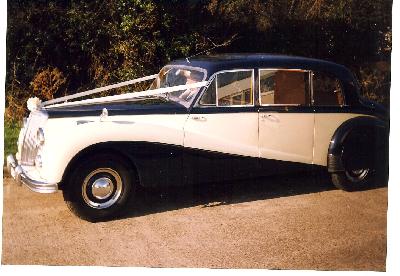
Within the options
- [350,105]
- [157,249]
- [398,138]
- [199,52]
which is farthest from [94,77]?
[398,138]

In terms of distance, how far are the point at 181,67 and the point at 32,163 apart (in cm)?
169

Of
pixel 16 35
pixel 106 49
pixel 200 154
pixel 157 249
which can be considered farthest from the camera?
pixel 106 49

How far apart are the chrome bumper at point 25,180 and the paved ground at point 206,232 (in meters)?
0.21

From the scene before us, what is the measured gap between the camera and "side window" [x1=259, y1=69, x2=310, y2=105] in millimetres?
4152

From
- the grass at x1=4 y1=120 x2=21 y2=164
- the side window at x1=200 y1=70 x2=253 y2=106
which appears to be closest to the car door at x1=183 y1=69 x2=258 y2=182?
the side window at x1=200 y1=70 x2=253 y2=106

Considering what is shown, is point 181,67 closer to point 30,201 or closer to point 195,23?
point 195,23

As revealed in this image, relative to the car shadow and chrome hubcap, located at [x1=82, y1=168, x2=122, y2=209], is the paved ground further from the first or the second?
chrome hubcap, located at [x1=82, y1=168, x2=122, y2=209]

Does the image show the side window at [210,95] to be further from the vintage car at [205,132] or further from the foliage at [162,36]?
the foliage at [162,36]

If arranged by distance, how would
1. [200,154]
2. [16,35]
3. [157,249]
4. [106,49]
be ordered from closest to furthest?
[157,249] → [200,154] → [16,35] → [106,49]

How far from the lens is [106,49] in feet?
14.9

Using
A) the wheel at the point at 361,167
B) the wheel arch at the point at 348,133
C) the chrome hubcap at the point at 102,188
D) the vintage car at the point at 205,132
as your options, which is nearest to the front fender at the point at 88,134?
the vintage car at the point at 205,132

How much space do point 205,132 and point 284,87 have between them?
0.92 metres

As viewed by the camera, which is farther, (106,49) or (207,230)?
(106,49)

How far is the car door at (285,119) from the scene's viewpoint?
4.14 meters
